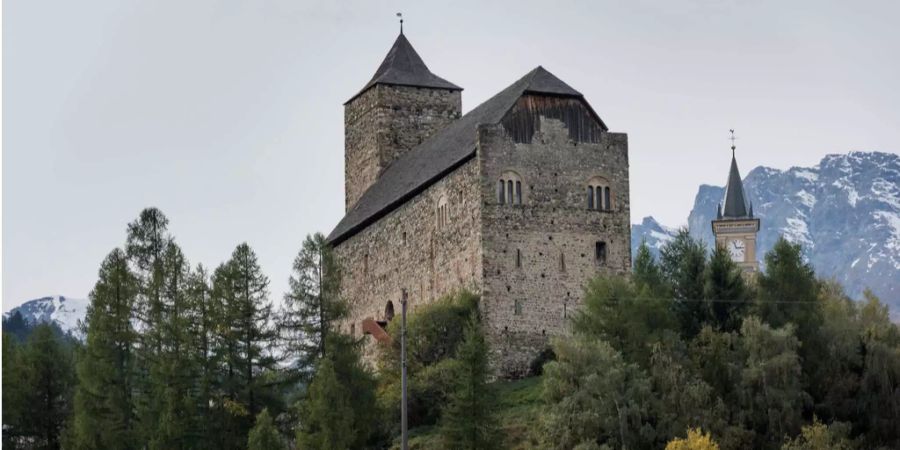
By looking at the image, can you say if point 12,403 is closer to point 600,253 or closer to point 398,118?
point 600,253

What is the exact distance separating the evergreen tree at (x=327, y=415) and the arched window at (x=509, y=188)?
1325cm

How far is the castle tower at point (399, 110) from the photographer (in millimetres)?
107562

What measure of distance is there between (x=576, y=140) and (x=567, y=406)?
19245mm

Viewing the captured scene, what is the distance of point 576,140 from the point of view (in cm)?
8794

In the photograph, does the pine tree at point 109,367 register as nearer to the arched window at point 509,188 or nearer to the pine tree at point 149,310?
the pine tree at point 149,310

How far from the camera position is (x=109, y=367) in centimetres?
8225

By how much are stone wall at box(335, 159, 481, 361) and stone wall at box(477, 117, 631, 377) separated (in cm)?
85

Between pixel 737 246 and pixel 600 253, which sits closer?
pixel 600 253

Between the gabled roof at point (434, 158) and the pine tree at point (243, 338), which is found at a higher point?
the gabled roof at point (434, 158)

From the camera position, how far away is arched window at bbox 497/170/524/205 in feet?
283

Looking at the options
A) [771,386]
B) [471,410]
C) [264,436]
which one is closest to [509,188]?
[471,410]

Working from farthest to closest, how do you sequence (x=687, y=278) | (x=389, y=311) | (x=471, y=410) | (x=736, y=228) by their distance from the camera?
1. (x=736, y=228)
2. (x=389, y=311)
3. (x=687, y=278)
4. (x=471, y=410)

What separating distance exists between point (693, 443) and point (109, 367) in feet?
87.8

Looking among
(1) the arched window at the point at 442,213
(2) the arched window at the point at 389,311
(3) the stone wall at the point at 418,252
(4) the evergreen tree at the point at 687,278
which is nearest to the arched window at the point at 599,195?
(4) the evergreen tree at the point at 687,278
